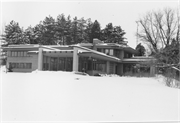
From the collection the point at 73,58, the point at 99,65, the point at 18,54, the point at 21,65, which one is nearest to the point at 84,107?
the point at 73,58

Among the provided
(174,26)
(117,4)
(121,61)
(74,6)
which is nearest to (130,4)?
(117,4)

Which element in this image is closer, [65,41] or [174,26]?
[174,26]

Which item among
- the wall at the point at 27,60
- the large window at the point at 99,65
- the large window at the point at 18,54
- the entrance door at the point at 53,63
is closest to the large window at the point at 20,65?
the wall at the point at 27,60

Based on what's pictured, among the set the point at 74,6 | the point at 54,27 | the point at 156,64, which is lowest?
the point at 156,64

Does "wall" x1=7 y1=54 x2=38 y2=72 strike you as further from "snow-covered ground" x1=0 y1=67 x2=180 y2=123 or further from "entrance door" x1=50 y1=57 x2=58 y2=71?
"snow-covered ground" x1=0 y1=67 x2=180 y2=123

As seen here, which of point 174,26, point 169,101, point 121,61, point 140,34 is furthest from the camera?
point 121,61

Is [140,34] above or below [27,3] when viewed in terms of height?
above

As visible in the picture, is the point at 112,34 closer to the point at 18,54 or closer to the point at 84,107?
the point at 18,54

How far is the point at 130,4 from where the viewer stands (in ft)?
32.1

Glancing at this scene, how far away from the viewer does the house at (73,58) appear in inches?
1145

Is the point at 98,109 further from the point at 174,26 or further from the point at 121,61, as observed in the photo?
the point at 121,61

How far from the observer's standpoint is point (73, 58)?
28.0 meters

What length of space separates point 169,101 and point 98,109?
14.4 feet

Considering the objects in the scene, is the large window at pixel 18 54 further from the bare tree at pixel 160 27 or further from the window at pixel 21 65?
the bare tree at pixel 160 27
